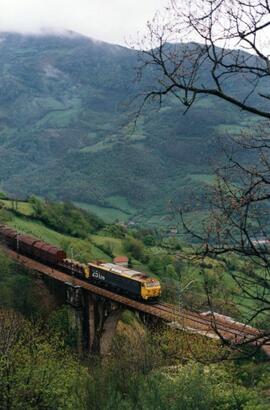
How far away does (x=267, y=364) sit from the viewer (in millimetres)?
25953

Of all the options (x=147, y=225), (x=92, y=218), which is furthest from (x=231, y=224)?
(x=147, y=225)

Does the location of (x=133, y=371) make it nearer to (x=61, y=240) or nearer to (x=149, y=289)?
(x=149, y=289)

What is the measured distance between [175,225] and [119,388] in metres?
18.2

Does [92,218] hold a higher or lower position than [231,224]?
lower

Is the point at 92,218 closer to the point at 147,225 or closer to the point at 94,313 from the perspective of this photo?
the point at 94,313

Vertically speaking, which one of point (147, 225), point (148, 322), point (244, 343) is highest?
point (244, 343)

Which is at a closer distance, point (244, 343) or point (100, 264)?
point (244, 343)

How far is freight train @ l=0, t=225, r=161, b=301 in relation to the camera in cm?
3941

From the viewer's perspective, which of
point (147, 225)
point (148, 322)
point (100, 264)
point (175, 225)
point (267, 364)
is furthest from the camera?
point (147, 225)

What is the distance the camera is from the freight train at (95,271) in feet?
129

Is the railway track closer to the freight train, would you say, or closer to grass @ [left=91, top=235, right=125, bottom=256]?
the freight train

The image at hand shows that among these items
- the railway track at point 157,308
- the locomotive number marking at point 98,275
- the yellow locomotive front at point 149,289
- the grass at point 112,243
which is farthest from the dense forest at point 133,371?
the grass at point 112,243

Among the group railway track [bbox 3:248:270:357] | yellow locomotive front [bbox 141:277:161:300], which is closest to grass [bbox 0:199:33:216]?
railway track [bbox 3:248:270:357]

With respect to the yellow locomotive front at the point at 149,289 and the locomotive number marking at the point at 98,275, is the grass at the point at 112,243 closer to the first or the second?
the locomotive number marking at the point at 98,275
